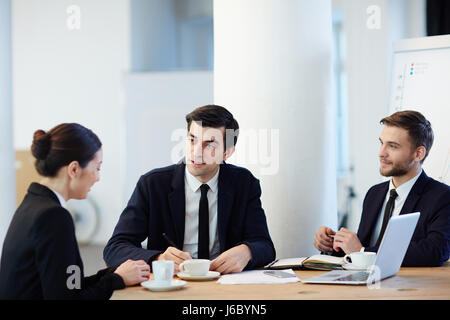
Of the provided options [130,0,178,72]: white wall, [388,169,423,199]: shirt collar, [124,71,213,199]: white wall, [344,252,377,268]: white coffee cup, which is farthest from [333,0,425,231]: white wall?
[344,252,377,268]: white coffee cup

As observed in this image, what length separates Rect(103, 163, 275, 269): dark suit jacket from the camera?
2.40 m

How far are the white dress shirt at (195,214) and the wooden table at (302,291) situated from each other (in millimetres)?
491

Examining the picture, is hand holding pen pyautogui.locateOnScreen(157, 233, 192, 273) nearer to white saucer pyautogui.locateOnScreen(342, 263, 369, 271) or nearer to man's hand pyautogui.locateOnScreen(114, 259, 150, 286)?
man's hand pyautogui.locateOnScreen(114, 259, 150, 286)

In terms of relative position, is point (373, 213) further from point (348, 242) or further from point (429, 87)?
point (429, 87)

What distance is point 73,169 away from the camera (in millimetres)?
1673

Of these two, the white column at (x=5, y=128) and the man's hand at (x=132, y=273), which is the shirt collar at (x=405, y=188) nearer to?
the man's hand at (x=132, y=273)

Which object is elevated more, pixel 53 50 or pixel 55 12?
pixel 55 12

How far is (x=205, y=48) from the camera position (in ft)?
25.5

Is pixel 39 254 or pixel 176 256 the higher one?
pixel 39 254

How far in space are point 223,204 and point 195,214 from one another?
122mm

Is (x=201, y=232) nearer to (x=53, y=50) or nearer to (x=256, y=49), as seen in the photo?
(x=256, y=49)

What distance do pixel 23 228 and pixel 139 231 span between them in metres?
0.90

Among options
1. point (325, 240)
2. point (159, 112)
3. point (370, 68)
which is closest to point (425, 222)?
point (325, 240)
